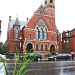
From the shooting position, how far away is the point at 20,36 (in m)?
73.8

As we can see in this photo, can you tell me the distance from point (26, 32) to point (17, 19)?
18.9 ft

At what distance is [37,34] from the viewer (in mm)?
74188

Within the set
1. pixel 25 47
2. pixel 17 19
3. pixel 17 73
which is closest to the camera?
pixel 17 73

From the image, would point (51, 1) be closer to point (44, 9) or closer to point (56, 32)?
point (44, 9)

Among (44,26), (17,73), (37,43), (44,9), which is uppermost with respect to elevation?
(44,9)

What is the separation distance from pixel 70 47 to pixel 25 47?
18.4 metres

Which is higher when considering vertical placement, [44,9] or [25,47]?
[44,9]

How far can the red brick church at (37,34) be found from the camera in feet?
238

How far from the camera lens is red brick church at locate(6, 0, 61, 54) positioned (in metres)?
72.4

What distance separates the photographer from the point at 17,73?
3312 mm

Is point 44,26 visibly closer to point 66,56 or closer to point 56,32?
point 56,32

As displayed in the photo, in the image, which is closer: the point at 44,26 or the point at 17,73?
the point at 17,73

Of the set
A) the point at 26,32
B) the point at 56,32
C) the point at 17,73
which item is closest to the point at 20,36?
the point at 26,32

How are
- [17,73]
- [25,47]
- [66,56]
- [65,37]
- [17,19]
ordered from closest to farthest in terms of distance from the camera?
[17,73] < [66,56] < [25,47] < [17,19] < [65,37]
